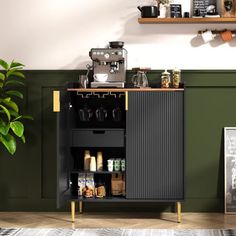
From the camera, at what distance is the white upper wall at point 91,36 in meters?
5.58

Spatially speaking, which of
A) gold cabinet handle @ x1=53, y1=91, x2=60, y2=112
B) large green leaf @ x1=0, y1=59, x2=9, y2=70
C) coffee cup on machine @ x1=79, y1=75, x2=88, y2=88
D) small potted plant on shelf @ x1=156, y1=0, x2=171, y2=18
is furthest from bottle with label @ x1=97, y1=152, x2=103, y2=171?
small potted plant on shelf @ x1=156, y1=0, x2=171, y2=18

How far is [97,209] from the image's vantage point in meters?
5.69

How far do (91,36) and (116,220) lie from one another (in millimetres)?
1542

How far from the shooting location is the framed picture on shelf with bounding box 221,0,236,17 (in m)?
5.46

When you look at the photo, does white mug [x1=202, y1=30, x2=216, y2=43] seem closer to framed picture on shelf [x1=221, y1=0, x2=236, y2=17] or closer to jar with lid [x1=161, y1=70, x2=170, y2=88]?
framed picture on shelf [x1=221, y1=0, x2=236, y2=17]

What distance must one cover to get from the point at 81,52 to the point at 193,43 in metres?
0.94

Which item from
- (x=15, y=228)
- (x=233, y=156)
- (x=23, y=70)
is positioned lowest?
(x=15, y=228)

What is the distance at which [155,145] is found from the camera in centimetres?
522

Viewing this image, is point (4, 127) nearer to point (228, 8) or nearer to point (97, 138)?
point (97, 138)

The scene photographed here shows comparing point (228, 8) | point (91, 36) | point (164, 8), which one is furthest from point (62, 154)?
point (228, 8)

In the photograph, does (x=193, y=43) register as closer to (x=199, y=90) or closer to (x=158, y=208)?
(x=199, y=90)

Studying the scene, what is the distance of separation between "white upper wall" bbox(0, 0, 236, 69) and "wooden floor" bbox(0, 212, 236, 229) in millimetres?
1235

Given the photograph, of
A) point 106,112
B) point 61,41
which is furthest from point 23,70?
point 106,112

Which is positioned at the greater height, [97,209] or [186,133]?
[186,133]
